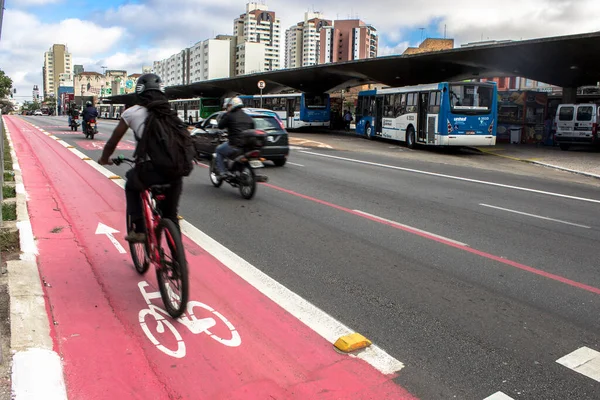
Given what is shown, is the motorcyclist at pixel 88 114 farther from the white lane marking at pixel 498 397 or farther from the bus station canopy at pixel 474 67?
the white lane marking at pixel 498 397

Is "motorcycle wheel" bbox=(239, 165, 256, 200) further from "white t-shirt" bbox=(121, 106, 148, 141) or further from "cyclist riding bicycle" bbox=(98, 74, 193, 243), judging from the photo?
"white t-shirt" bbox=(121, 106, 148, 141)

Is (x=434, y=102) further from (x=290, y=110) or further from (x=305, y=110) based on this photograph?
(x=290, y=110)

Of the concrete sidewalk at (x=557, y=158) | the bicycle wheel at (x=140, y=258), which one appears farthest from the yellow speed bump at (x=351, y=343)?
the concrete sidewalk at (x=557, y=158)

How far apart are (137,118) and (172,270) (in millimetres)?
1310

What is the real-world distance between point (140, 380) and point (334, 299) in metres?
2.00

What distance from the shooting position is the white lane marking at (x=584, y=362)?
138 inches

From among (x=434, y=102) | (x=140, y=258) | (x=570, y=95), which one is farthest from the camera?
(x=570, y=95)

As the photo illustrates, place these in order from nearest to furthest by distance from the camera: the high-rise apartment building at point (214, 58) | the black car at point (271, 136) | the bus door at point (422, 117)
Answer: the black car at point (271, 136) → the bus door at point (422, 117) → the high-rise apartment building at point (214, 58)

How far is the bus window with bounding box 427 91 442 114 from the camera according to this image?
21750 mm

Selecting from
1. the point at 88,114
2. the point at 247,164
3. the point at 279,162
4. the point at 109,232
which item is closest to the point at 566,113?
the point at 279,162

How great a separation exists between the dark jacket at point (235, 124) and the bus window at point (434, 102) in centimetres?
1389

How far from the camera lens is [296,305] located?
458 centimetres

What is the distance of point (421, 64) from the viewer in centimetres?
3225

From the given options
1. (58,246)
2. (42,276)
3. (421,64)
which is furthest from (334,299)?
(421,64)
